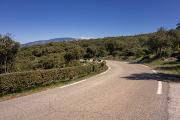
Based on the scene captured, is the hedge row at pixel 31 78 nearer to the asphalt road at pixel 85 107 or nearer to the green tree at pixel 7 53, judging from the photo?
the asphalt road at pixel 85 107

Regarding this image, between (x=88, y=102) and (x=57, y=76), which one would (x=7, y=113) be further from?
(x=57, y=76)

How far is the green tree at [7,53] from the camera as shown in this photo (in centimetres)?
2705

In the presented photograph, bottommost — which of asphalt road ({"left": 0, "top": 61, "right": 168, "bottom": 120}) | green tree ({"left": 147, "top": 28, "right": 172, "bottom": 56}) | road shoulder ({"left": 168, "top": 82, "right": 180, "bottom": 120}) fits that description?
road shoulder ({"left": 168, "top": 82, "right": 180, "bottom": 120})

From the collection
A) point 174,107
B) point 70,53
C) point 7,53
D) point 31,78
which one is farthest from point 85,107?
point 70,53

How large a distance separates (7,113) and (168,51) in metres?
48.2

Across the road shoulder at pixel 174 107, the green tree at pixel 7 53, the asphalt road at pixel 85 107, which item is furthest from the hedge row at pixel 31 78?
the green tree at pixel 7 53

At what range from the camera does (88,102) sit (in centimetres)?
845

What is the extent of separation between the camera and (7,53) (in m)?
27.4

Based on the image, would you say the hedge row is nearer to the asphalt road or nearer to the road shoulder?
the asphalt road

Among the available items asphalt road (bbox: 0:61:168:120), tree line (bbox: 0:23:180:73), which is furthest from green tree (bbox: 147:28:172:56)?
asphalt road (bbox: 0:61:168:120)

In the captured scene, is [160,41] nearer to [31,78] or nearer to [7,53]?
[7,53]

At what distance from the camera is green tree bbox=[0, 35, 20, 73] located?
27047 mm

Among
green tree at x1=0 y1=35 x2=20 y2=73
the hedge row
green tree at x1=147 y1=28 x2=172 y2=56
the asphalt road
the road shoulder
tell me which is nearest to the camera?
the asphalt road

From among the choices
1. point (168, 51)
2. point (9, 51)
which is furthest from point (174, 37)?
point (9, 51)
